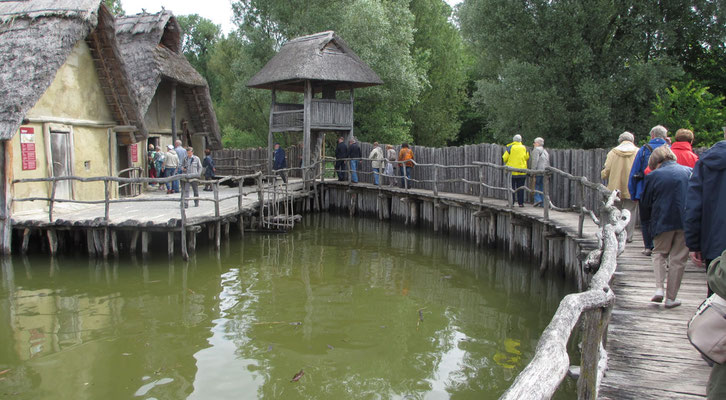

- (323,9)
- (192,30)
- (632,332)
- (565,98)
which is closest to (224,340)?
(632,332)

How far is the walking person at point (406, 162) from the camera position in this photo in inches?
731

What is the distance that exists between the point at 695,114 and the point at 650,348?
1353 centimetres

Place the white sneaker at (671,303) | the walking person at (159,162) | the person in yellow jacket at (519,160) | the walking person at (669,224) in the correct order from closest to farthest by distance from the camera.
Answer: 1. the walking person at (669,224)
2. the white sneaker at (671,303)
3. the person in yellow jacket at (519,160)
4. the walking person at (159,162)

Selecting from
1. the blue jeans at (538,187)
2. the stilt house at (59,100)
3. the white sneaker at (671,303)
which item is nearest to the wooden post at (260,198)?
the stilt house at (59,100)

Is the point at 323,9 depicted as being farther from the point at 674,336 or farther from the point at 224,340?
the point at 674,336

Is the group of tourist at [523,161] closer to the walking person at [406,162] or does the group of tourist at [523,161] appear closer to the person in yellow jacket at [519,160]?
the person in yellow jacket at [519,160]

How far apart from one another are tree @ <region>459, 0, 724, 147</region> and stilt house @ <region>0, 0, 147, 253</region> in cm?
1280

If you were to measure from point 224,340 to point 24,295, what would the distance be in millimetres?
4303

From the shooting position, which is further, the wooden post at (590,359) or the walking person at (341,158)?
the walking person at (341,158)

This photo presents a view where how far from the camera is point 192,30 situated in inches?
1988

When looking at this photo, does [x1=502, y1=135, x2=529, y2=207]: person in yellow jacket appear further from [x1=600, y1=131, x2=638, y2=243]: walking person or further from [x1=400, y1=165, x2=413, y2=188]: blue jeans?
[x1=400, y1=165, x2=413, y2=188]: blue jeans

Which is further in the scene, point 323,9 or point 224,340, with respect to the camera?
point 323,9

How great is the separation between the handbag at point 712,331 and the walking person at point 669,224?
3.09 metres

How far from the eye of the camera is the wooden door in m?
14.2
